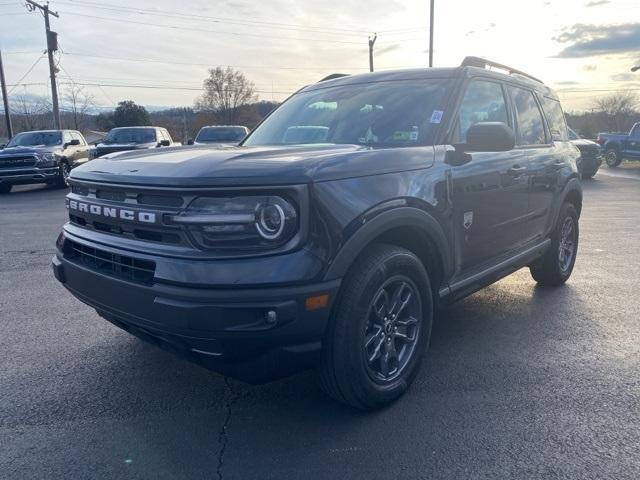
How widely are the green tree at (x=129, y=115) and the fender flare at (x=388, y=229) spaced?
52888mm

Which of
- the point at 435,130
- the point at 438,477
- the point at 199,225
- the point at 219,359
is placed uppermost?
the point at 435,130

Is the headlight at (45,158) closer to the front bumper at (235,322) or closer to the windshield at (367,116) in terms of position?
the windshield at (367,116)

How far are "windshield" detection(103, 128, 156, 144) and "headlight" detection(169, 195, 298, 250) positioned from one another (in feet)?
54.2

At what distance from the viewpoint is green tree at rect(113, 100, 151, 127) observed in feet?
172

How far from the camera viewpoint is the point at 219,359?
2.51m

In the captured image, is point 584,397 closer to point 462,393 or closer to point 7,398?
point 462,393

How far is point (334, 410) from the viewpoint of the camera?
312 cm

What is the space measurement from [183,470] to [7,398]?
1432 millimetres

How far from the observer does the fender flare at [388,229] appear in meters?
2.62

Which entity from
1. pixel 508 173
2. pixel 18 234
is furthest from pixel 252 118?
pixel 508 173

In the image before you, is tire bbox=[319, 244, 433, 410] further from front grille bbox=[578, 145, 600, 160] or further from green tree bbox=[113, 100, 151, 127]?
green tree bbox=[113, 100, 151, 127]

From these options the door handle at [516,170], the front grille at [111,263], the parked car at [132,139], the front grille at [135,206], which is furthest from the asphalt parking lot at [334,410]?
the parked car at [132,139]

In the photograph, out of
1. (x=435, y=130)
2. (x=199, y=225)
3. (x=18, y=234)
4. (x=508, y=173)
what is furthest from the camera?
(x=18, y=234)

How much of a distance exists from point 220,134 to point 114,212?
16.2m
